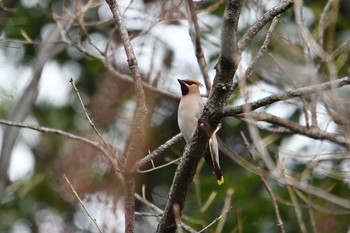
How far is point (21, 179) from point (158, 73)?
268cm

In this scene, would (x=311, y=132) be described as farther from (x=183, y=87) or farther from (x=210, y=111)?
(x=210, y=111)

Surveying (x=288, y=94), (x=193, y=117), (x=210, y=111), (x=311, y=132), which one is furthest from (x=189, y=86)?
(x=288, y=94)

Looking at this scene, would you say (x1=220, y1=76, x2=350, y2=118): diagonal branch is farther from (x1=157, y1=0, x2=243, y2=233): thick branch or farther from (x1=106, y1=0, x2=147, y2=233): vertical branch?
(x1=106, y1=0, x2=147, y2=233): vertical branch

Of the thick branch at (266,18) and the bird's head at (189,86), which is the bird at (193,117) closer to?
the bird's head at (189,86)

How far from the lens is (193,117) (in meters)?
6.04

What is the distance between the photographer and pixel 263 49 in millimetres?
4578

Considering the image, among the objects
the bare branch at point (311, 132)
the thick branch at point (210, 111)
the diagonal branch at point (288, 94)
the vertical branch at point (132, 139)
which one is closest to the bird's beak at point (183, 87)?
the bare branch at point (311, 132)

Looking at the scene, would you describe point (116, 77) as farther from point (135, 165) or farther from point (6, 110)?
point (6, 110)

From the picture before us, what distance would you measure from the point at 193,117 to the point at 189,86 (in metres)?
0.64

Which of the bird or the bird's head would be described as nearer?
the bird

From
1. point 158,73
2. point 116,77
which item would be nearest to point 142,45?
point 158,73

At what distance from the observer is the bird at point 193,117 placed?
5.96 meters

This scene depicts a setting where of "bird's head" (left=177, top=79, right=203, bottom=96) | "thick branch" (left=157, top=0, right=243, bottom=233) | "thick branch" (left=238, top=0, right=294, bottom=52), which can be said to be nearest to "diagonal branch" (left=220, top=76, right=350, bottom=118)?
"thick branch" (left=157, top=0, right=243, bottom=233)

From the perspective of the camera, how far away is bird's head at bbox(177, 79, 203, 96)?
6.51 m
